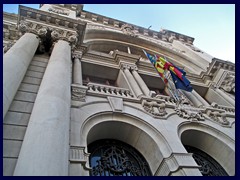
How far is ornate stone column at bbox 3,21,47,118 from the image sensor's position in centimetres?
507

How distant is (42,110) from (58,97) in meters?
0.71

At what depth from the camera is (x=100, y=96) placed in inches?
321

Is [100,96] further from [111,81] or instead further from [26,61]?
[111,81]

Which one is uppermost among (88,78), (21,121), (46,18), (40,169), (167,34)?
(167,34)

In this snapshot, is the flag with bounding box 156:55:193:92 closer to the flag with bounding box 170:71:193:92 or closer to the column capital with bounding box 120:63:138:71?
the flag with bounding box 170:71:193:92

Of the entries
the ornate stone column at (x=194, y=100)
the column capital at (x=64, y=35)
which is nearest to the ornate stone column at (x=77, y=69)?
the column capital at (x=64, y=35)

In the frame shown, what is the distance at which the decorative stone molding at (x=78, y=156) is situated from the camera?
491cm

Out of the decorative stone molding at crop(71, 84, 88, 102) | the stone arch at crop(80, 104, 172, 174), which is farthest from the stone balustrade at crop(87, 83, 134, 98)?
the stone arch at crop(80, 104, 172, 174)

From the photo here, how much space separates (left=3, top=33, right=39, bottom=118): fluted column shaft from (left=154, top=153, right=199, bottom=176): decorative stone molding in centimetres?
485

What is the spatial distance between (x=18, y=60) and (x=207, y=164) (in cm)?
820

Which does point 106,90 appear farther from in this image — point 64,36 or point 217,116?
point 217,116

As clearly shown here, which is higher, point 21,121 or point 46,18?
point 46,18
